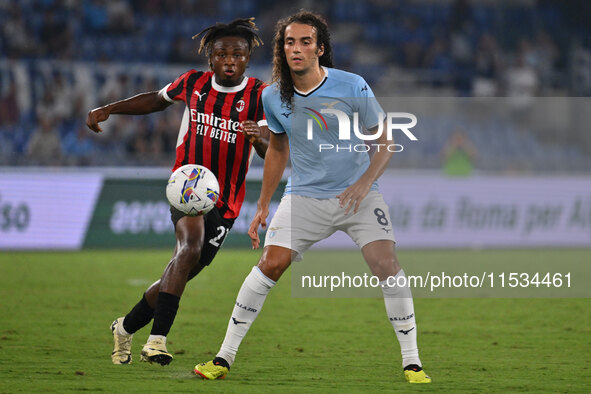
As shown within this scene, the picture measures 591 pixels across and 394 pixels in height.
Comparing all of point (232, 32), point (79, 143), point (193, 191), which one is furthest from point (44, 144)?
point (193, 191)

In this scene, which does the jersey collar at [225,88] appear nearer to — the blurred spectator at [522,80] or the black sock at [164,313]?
the black sock at [164,313]

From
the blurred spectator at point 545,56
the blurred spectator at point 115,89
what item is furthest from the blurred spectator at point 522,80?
the blurred spectator at point 115,89

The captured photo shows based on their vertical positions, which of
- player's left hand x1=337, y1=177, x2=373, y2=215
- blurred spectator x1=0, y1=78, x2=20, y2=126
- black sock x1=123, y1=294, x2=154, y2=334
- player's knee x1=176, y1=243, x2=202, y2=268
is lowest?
black sock x1=123, y1=294, x2=154, y2=334

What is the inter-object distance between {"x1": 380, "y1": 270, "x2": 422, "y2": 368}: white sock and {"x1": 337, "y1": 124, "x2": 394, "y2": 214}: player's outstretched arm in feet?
1.65

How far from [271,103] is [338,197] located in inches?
28.5

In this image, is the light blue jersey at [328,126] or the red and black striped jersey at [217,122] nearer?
the light blue jersey at [328,126]

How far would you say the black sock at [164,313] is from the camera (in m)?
5.78

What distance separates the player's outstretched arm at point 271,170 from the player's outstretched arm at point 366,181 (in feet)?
1.74

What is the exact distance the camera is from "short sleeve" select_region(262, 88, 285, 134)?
18.6 feet

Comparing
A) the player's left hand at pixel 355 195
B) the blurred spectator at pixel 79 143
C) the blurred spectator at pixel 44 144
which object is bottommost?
the player's left hand at pixel 355 195

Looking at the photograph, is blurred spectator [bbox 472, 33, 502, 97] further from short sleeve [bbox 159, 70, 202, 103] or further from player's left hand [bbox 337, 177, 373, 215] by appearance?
player's left hand [bbox 337, 177, 373, 215]

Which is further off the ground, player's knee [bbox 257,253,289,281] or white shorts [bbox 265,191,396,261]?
white shorts [bbox 265,191,396,261]

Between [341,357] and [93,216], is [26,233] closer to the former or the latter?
[93,216]

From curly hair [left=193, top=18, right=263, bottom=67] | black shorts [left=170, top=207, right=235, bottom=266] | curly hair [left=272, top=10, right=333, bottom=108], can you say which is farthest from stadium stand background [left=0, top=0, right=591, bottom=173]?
curly hair [left=272, top=10, right=333, bottom=108]
